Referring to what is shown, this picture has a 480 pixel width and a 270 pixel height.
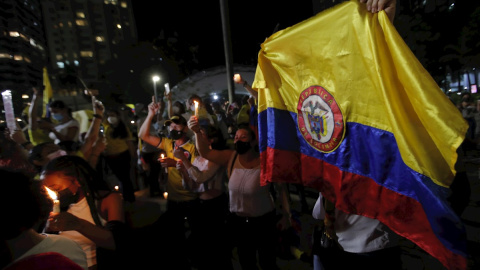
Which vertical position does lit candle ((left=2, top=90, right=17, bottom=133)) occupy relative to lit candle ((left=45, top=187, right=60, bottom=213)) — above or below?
above

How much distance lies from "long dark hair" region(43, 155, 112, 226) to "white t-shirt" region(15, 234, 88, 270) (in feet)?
2.93

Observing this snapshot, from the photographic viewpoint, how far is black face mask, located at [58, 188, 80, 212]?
8.06 feet

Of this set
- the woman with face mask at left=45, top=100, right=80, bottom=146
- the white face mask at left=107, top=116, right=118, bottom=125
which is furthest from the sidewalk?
the white face mask at left=107, top=116, right=118, bottom=125

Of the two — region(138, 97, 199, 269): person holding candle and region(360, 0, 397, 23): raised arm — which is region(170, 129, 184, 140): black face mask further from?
region(360, 0, 397, 23): raised arm

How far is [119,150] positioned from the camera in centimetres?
683

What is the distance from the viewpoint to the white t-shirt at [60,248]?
1.56 m

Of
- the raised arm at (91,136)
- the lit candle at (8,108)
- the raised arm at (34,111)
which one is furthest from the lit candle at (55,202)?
the raised arm at (34,111)

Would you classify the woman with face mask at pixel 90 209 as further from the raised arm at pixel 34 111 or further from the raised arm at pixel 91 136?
the raised arm at pixel 34 111

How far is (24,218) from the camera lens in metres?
1.56

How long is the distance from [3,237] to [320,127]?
6.98 ft

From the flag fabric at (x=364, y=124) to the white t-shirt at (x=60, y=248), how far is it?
5.74 ft

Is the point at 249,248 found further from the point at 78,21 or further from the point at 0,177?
the point at 78,21

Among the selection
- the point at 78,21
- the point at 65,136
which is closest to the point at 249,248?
the point at 65,136

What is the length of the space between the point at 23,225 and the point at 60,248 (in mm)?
219
